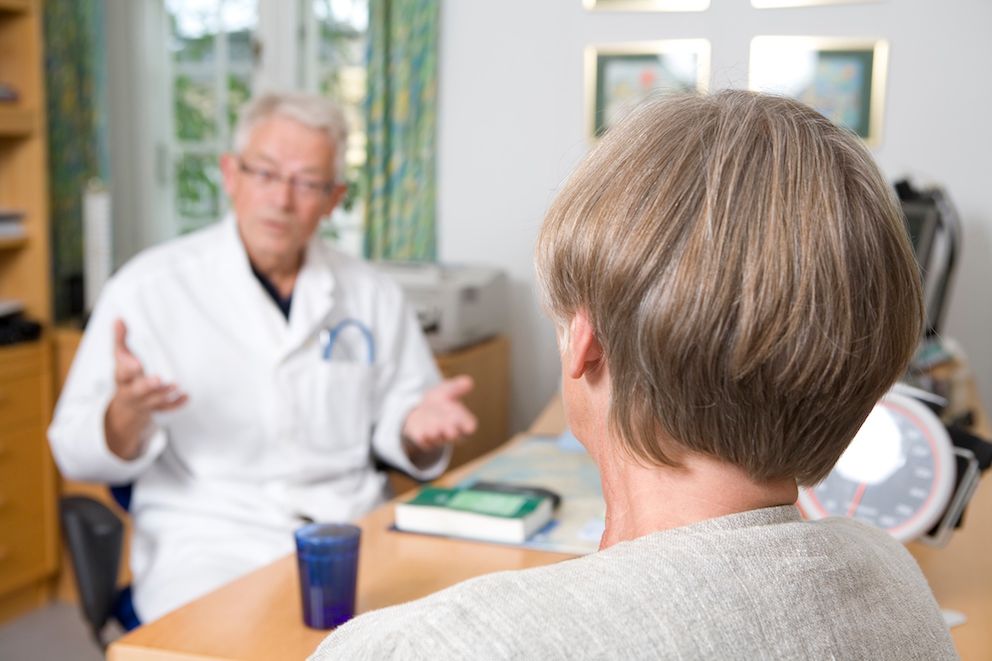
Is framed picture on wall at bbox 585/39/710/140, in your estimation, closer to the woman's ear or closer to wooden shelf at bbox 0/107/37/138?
wooden shelf at bbox 0/107/37/138

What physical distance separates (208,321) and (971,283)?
2.26m

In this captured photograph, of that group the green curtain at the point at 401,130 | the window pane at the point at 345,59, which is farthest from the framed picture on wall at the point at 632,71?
the window pane at the point at 345,59

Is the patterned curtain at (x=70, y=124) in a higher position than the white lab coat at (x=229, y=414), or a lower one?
higher

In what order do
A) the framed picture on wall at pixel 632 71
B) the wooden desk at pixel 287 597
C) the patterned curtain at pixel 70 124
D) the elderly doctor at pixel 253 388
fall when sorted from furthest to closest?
the patterned curtain at pixel 70 124 → the framed picture on wall at pixel 632 71 → the elderly doctor at pixel 253 388 → the wooden desk at pixel 287 597

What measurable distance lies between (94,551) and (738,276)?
1467mm

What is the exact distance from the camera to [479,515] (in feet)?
5.14

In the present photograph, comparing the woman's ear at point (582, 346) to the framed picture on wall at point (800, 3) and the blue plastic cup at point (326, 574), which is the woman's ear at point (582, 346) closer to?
the blue plastic cup at point (326, 574)

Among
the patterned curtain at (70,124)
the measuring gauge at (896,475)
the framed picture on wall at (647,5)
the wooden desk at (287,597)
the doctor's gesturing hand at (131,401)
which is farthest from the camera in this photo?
the patterned curtain at (70,124)

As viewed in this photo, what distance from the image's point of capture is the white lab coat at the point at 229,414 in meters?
1.99

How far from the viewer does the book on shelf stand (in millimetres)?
1557

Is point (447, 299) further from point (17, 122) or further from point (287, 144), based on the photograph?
point (17, 122)

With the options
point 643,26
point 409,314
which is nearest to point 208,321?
point 409,314

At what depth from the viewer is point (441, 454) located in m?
2.25

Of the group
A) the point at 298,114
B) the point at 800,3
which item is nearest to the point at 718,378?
the point at 298,114
